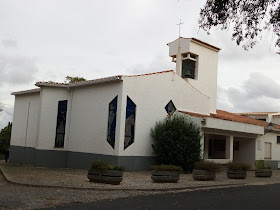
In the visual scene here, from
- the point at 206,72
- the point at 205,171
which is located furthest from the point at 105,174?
the point at 206,72

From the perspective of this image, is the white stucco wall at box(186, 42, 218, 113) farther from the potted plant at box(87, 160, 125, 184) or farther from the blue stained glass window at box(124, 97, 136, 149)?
the potted plant at box(87, 160, 125, 184)

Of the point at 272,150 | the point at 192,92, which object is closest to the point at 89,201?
the point at 192,92

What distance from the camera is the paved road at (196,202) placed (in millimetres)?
8219

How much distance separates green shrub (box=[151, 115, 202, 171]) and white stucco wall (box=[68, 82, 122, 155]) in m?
2.60

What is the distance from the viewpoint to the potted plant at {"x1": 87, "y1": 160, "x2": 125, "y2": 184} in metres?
12.0

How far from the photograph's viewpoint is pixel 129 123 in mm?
17734

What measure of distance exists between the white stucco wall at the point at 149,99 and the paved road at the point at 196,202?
A: 24.3 ft

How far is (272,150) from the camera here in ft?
83.0

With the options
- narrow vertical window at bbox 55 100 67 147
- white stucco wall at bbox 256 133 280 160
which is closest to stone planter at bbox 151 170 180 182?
narrow vertical window at bbox 55 100 67 147

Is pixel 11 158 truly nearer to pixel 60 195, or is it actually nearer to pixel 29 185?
pixel 29 185

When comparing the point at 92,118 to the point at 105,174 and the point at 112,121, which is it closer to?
the point at 112,121

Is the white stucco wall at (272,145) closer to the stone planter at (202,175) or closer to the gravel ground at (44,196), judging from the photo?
the stone planter at (202,175)

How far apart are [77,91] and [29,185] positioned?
31.8ft

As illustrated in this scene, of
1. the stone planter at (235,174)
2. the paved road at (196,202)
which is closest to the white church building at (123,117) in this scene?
the stone planter at (235,174)
